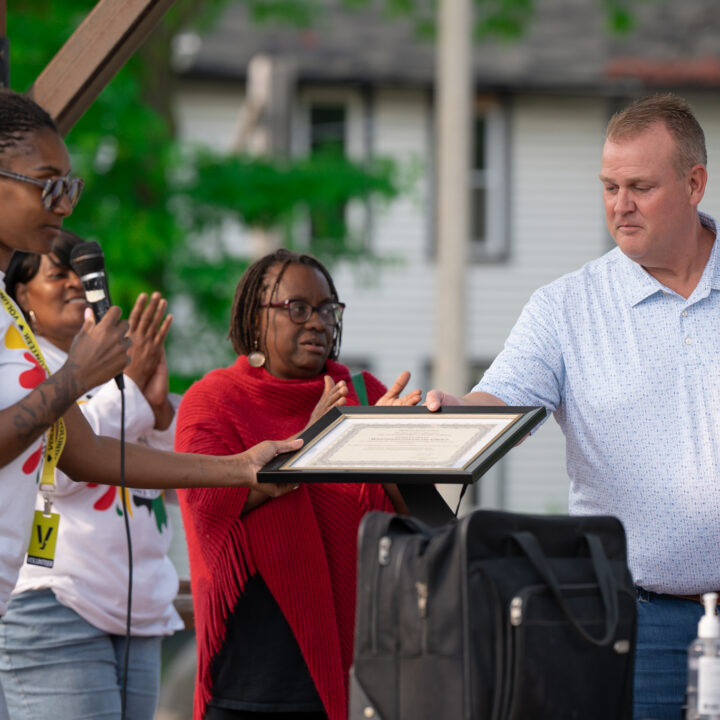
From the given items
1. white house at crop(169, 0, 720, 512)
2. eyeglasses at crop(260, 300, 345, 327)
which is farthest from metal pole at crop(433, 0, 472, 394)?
eyeglasses at crop(260, 300, 345, 327)

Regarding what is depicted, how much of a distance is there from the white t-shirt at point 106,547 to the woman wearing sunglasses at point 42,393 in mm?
520

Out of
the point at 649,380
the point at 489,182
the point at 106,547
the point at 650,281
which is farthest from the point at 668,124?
the point at 489,182

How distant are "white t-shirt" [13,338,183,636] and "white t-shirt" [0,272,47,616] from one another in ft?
2.55

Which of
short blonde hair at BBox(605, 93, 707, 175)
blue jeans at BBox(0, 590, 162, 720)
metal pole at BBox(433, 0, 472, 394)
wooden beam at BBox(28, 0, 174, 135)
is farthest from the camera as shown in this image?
metal pole at BBox(433, 0, 472, 394)

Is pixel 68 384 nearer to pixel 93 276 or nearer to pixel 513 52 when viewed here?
pixel 93 276

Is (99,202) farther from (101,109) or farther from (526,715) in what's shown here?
(526,715)

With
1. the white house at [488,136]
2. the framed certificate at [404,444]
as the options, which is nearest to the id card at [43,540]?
the framed certificate at [404,444]

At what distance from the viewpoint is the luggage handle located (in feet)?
7.94

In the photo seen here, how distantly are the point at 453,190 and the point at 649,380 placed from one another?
7.00 meters

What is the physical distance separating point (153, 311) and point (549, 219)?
499 inches

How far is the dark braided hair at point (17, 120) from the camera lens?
3.02 meters

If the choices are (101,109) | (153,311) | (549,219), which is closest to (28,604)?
(153,311)

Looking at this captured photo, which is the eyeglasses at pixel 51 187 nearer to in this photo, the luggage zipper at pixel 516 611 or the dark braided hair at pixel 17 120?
the dark braided hair at pixel 17 120

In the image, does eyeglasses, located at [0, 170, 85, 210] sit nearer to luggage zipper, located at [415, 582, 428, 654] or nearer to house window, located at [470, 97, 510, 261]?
luggage zipper, located at [415, 582, 428, 654]
